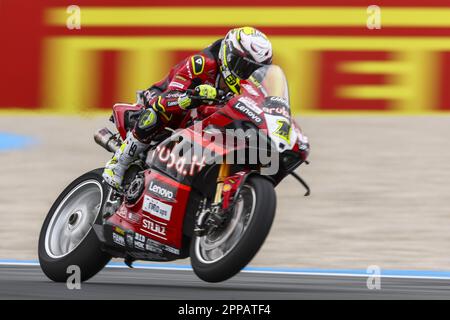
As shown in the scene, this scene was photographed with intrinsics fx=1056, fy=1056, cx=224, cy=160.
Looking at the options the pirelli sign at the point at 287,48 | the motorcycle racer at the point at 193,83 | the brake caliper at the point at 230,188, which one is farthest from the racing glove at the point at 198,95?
the pirelli sign at the point at 287,48

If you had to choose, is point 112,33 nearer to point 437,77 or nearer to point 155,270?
point 437,77

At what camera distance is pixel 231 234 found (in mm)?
6082

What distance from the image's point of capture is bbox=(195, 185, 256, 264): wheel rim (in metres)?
6.00

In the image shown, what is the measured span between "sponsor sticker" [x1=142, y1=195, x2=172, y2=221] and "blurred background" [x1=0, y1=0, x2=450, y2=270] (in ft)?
12.7

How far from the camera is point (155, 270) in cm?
787

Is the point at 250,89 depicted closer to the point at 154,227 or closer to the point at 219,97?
the point at 219,97

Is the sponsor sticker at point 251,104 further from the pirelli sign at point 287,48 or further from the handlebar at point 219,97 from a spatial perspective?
the pirelli sign at point 287,48

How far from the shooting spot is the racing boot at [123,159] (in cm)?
698

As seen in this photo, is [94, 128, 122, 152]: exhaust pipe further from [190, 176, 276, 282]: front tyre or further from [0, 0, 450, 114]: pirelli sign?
[0, 0, 450, 114]: pirelli sign

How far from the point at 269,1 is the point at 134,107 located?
5.38 m

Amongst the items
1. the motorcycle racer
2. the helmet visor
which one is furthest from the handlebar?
the helmet visor

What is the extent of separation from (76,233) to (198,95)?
1.51 metres

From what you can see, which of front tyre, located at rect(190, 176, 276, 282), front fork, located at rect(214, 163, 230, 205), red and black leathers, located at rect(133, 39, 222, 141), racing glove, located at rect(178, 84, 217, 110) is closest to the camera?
front tyre, located at rect(190, 176, 276, 282)

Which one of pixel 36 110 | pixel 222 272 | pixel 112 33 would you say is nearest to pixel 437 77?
pixel 112 33
